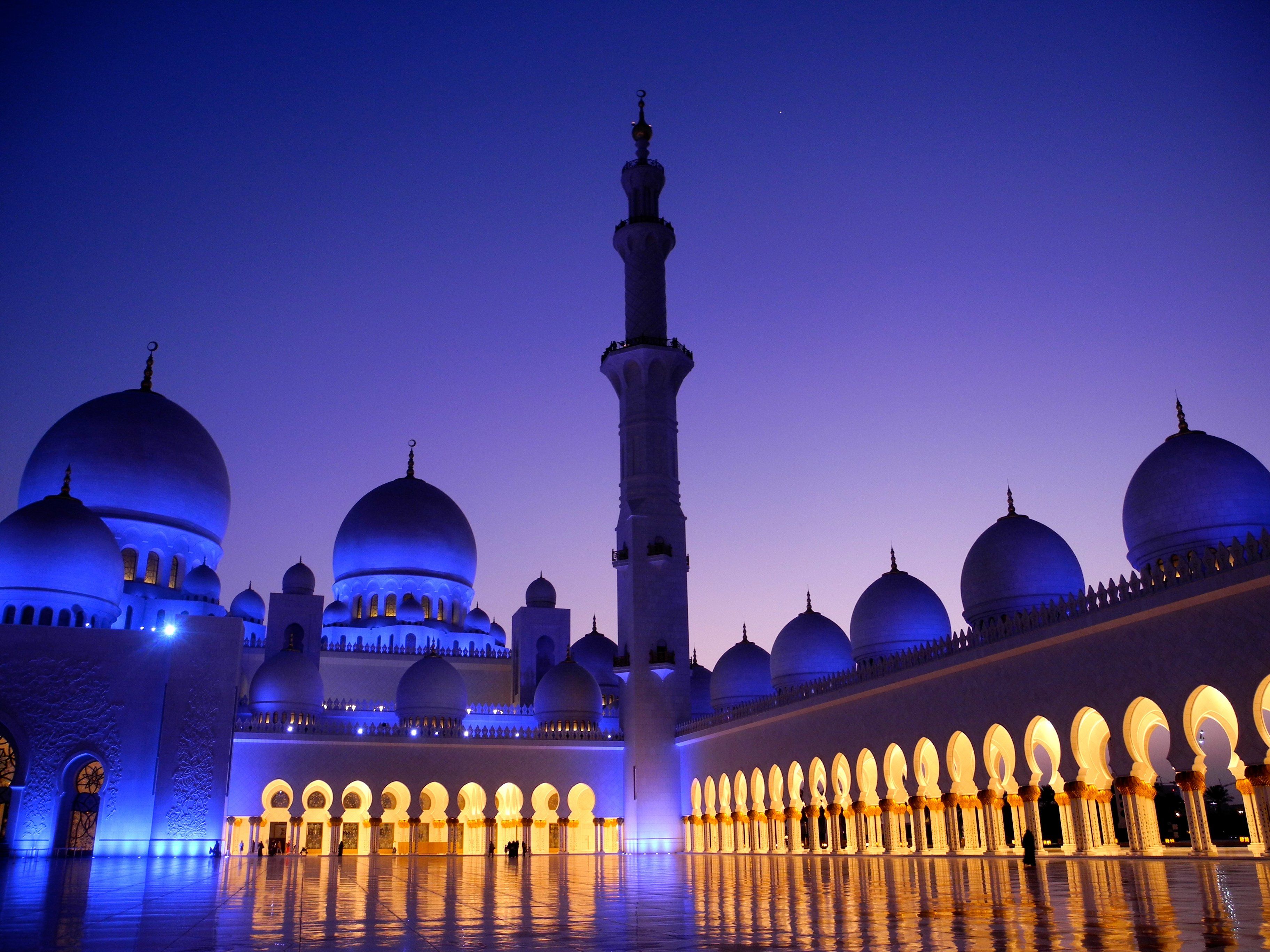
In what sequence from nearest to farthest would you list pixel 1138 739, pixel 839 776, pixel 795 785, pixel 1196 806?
pixel 1196 806, pixel 1138 739, pixel 839 776, pixel 795 785

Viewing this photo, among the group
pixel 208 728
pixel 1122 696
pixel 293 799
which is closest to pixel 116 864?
pixel 208 728

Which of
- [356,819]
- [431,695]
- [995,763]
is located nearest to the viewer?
[995,763]

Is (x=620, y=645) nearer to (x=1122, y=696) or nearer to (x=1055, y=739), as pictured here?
(x=1055, y=739)

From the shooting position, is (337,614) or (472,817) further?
(337,614)

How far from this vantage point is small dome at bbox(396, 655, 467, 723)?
25719 mm

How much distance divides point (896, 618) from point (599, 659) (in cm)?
1130

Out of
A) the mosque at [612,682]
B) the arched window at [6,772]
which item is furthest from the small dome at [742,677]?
the arched window at [6,772]

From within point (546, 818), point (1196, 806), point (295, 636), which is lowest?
point (1196, 806)

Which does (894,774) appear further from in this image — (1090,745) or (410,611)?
(410,611)

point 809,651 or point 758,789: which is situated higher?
point 809,651

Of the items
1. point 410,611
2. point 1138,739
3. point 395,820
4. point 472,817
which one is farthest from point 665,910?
point 410,611

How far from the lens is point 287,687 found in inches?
971

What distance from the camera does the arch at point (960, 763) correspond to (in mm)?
16359

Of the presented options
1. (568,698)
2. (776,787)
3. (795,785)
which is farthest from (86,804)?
(795,785)
